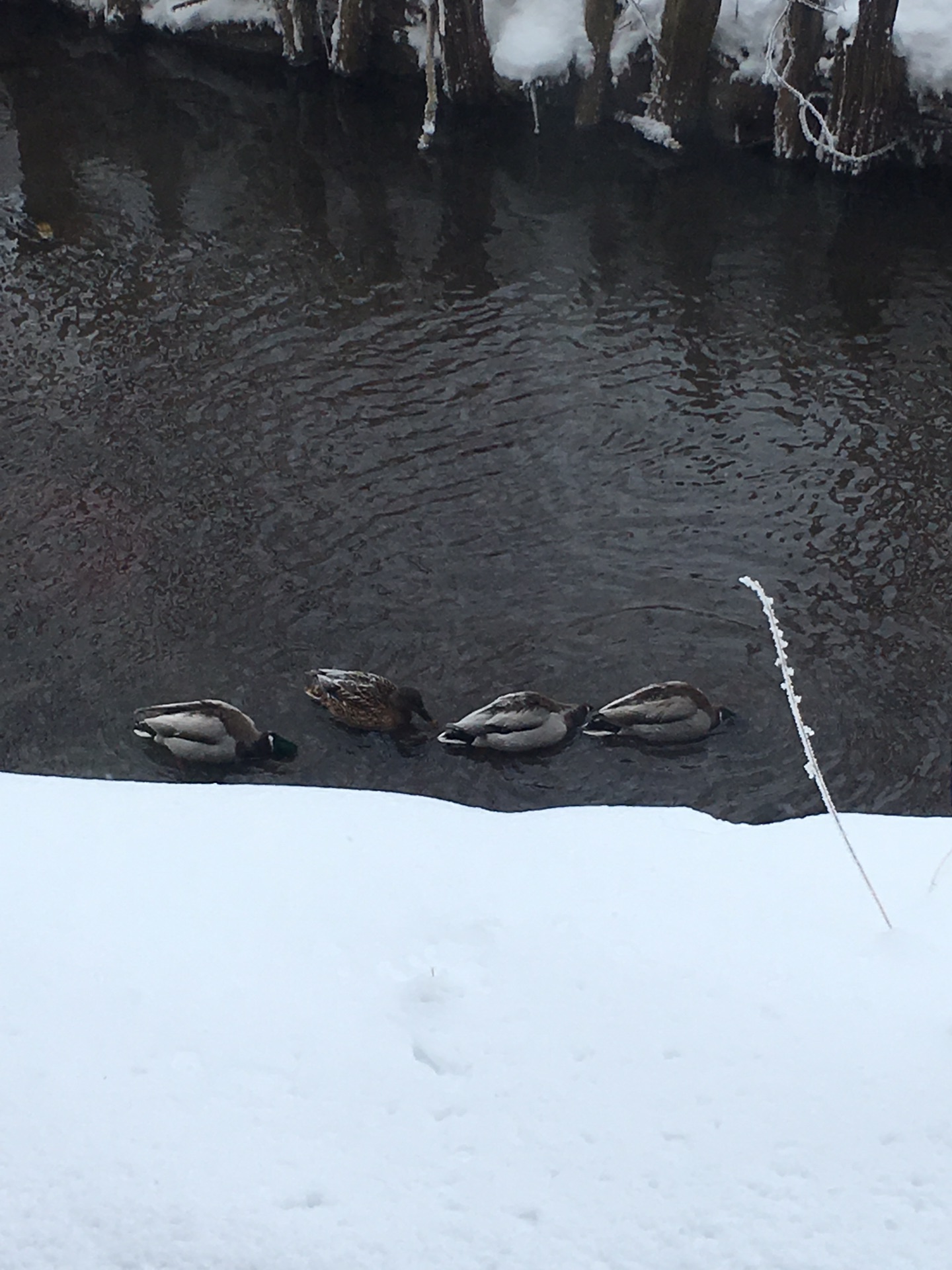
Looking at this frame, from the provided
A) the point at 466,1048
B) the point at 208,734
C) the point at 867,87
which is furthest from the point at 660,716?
the point at 867,87

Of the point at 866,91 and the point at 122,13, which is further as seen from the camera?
the point at 122,13

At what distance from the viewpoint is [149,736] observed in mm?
6547

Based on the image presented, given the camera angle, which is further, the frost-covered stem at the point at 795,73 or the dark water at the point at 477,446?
the frost-covered stem at the point at 795,73

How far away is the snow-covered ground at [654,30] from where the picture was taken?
1153 centimetres

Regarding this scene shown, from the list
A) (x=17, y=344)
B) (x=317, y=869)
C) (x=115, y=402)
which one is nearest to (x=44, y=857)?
(x=317, y=869)

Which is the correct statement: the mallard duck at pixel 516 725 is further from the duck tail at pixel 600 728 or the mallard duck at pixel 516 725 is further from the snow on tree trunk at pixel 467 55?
the snow on tree trunk at pixel 467 55

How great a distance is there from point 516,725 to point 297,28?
11.6m

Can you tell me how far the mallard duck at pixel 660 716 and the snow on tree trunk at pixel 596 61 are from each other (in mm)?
8769

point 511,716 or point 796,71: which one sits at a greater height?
point 796,71

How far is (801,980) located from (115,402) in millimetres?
7497

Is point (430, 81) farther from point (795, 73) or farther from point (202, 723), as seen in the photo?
point (202, 723)

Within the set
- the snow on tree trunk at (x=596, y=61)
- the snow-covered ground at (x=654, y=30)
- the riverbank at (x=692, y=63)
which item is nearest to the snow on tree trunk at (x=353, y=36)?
the riverbank at (x=692, y=63)

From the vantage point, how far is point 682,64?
12242 millimetres

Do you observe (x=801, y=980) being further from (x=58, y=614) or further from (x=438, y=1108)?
(x=58, y=614)
